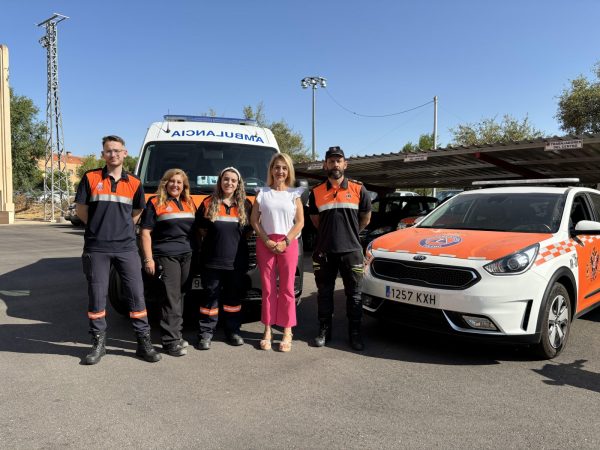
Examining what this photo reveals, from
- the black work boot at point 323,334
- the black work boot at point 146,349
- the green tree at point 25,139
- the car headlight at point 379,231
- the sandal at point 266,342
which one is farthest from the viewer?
the green tree at point 25,139

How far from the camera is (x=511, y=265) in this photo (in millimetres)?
3916

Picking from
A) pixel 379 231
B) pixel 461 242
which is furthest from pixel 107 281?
pixel 379 231

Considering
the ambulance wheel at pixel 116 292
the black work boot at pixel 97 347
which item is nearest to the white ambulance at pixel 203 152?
the ambulance wheel at pixel 116 292

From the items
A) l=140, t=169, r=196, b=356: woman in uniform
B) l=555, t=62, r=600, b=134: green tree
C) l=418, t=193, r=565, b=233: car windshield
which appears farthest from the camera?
l=555, t=62, r=600, b=134: green tree

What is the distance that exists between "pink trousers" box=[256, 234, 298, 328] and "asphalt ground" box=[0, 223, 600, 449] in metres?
0.34

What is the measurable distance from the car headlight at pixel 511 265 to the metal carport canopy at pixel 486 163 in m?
6.07

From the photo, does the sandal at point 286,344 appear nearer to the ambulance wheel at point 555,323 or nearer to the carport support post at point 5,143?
the ambulance wheel at point 555,323

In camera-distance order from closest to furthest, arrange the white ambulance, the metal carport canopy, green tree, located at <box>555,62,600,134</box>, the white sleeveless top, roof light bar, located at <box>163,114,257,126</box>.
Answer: the white sleeveless top < the white ambulance < roof light bar, located at <box>163,114,257,126</box> < the metal carport canopy < green tree, located at <box>555,62,600,134</box>

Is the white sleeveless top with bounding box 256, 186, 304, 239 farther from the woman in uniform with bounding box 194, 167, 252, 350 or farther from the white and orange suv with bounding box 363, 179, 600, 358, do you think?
the white and orange suv with bounding box 363, 179, 600, 358

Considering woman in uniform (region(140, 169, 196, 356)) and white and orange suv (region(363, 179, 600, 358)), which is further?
woman in uniform (region(140, 169, 196, 356))

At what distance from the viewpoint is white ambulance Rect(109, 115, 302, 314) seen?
5652mm

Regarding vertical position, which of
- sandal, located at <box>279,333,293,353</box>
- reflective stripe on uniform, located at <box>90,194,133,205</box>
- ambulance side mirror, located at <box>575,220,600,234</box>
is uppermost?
reflective stripe on uniform, located at <box>90,194,133,205</box>

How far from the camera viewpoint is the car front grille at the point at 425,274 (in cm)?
397

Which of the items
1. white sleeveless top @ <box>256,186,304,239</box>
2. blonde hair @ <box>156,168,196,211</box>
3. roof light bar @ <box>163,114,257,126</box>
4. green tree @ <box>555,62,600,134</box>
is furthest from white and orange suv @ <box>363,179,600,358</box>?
green tree @ <box>555,62,600,134</box>
